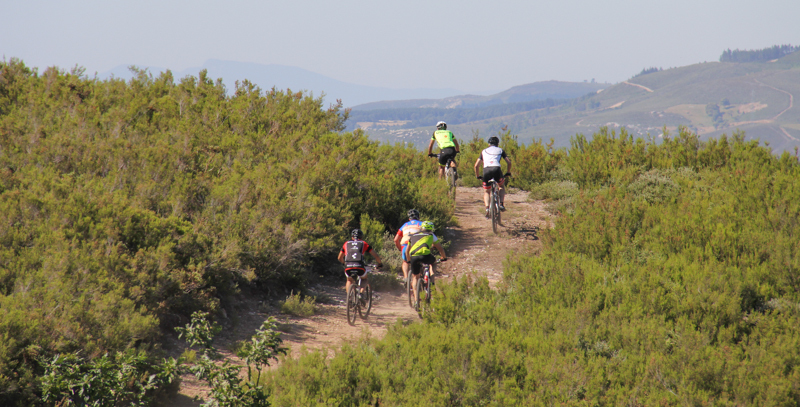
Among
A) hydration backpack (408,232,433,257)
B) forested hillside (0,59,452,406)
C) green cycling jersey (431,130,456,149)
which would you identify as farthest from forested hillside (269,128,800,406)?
green cycling jersey (431,130,456,149)

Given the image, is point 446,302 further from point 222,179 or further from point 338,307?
point 222,179

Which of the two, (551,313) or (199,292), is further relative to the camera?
(199,292)

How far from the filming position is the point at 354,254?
7812 mm

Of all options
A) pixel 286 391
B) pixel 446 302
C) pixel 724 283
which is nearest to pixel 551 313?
pixel 446 302

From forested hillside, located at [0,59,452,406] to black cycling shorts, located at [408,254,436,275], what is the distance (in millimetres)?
1707

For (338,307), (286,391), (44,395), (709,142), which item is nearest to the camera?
(44,395)

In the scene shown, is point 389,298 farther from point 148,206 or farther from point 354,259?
point 148,206

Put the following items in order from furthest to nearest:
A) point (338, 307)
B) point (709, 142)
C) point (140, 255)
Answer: point (709, 142)
point (338, 307)
point (140, 255)

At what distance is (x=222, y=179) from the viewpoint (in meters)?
9.06

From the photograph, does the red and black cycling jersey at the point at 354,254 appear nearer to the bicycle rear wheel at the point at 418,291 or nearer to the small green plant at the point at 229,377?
the bicycle rear wheel at the point at 418,291

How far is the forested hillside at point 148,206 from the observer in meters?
5.14

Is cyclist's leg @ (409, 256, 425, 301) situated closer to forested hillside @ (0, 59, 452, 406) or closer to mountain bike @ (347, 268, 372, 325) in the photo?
mountain bike @ (347, 268, 372, 325)

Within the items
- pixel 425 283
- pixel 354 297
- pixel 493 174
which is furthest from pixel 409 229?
pixel 493 174

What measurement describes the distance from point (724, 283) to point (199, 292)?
6.93 metres
